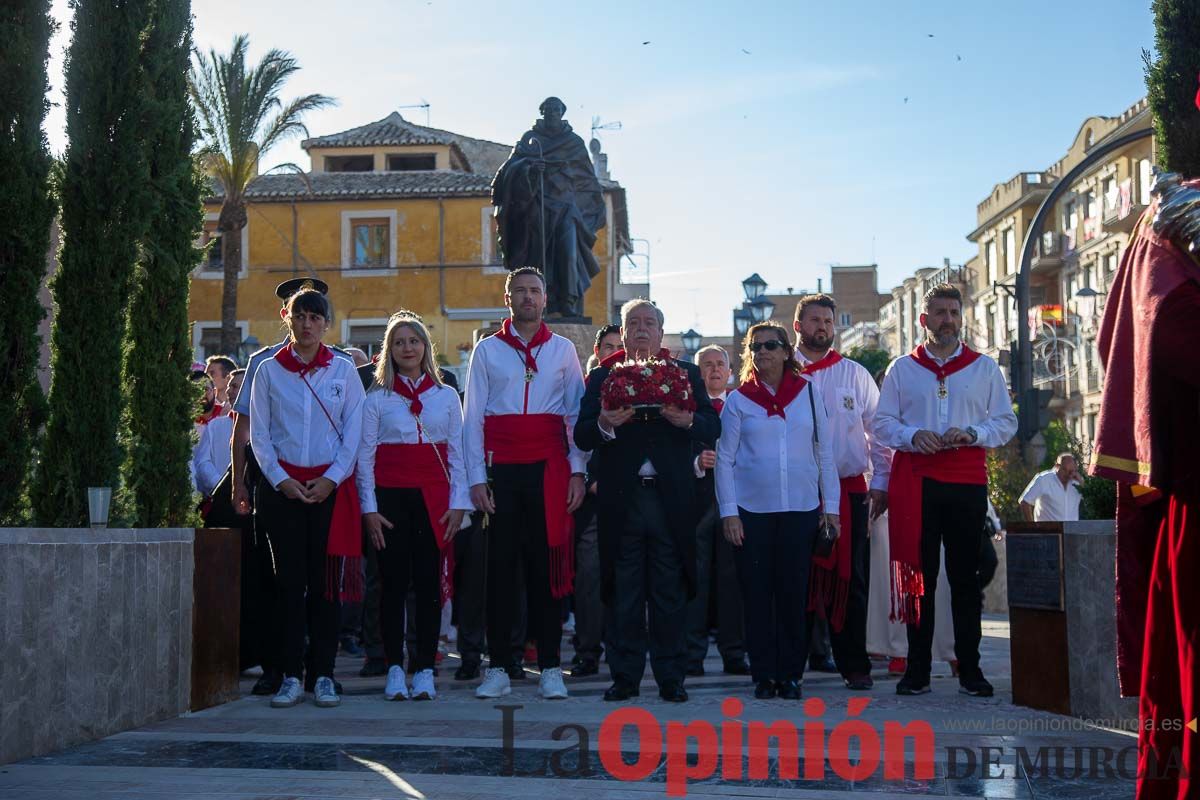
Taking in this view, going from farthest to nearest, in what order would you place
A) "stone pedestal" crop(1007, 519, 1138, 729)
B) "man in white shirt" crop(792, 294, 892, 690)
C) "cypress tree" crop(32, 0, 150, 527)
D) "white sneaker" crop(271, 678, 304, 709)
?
"man in white shirt" crop(792, 294, 892, 690), "white sneaker" crop(271, 678, 304, 709), "cypress tree" crop(32, 0, 150, 527), "stone pedestal" crop(1007, 519, 1138, 729)

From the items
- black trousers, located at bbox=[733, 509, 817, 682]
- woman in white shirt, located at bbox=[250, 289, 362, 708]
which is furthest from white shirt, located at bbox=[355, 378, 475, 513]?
black trousers, located at bbox=[733, 509, 817, 682]

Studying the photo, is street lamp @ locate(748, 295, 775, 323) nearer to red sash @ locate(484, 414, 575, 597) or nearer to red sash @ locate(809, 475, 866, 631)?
red sash @ locate(809, 475, 866, 631)

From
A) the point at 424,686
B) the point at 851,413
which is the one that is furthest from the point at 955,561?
the point at 424,686

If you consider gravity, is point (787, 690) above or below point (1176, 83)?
below

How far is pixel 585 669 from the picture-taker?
912 centimetres

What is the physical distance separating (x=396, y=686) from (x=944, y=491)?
125 inches

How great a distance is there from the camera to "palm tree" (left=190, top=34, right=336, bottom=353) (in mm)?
35781

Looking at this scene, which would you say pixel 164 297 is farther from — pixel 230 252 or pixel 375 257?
pixel 375 257

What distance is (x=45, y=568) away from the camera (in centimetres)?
598

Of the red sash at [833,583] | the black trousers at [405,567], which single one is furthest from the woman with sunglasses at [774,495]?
the black trousers at [405,567]

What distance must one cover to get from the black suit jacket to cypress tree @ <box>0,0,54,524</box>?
2811 mm

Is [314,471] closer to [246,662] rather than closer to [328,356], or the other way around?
[328,356]

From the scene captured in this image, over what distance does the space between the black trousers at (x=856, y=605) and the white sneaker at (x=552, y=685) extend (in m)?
1.61

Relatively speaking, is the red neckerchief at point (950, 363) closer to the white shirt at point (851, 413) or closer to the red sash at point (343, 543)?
the white shirt at point (851, 413)
